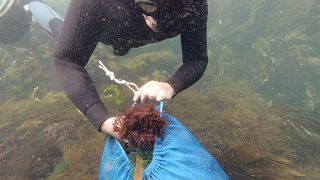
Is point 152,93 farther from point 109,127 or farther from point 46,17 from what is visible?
point 46,17

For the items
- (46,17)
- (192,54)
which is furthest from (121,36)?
(46,17)

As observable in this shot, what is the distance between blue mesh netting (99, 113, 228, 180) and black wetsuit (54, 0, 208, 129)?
0.36m

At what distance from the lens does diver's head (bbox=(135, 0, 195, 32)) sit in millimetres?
2084

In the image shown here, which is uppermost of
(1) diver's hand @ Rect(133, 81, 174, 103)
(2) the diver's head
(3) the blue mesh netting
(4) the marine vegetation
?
(2) the diver's head

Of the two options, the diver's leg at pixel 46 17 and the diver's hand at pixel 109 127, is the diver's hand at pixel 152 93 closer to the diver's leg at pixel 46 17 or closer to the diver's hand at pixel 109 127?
the diver's hand at pixel 109 127

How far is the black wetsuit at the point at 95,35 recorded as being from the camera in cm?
246

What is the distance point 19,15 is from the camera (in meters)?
7.71

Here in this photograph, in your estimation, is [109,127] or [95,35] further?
[95,35]

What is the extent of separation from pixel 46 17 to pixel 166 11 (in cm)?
487

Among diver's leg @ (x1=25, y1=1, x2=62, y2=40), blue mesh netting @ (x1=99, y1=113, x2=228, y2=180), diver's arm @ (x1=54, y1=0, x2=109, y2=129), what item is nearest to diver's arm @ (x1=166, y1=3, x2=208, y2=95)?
blue mesh netting @ (x1=99, y1=113, x2=228, y2=180)

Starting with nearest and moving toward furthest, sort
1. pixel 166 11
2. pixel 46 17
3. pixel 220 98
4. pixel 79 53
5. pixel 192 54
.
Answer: pixel 166 11 < pixel 79 53 < pixel 192 54 < pixel 46 17 < pixel 220 98

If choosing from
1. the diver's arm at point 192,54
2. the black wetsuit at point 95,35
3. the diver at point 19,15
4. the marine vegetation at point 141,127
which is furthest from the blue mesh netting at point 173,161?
the diver at point 19,15

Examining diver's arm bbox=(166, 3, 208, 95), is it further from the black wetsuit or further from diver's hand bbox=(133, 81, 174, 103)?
diver's hand bbox=(133, 81, 174, 103)

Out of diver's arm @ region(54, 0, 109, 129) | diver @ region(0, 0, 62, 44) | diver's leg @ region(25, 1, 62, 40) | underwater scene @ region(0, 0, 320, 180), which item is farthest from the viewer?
diver @ region(0, 0, 62, 44)
